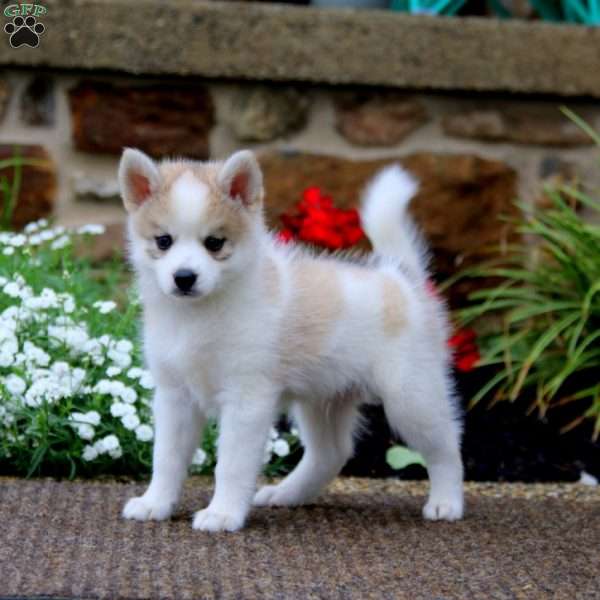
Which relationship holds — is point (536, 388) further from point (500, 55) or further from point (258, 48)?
point (258, 48)

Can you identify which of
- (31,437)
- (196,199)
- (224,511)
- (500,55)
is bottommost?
(31,437)

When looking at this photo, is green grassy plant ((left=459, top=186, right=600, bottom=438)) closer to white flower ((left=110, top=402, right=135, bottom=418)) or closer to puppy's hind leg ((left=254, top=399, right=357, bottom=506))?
puppy's hind leg ((left=254, top=399, right=357, bottom=506))

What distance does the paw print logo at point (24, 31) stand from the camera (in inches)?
209

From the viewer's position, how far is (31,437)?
4.08 m

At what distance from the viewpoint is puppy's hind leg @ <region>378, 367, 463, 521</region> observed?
11.2 feet

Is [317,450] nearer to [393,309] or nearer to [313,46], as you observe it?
[393,309]

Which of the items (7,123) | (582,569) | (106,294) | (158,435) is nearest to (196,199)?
(158,435)

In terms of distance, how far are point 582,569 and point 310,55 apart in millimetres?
3122

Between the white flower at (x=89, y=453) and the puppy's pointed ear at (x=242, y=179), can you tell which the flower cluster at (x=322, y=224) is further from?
the puppy's pointed ear at (x=242, y=179)

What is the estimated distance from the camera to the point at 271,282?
3.33 m

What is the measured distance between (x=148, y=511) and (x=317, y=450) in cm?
61

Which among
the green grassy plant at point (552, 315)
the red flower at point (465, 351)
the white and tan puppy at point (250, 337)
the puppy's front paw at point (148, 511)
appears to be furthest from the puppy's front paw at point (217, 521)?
the red flower at point (465, 351)

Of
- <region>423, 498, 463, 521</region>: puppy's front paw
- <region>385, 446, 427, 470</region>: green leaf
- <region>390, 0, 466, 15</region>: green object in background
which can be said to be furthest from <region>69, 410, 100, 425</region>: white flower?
<region>390, 0, 466, 15</region>: green object in background

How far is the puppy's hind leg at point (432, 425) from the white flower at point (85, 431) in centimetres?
105
